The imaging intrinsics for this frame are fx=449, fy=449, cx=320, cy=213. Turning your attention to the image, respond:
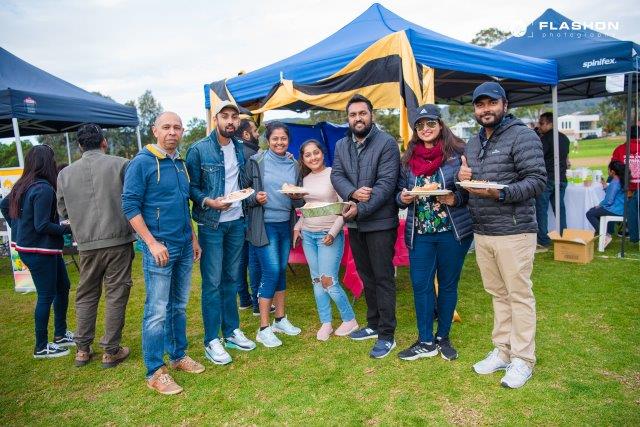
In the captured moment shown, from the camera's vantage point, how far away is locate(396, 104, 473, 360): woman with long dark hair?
308 centimetres

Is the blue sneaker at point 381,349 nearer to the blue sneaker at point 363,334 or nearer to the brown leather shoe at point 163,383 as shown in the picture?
the blue sneaker at point 363,334

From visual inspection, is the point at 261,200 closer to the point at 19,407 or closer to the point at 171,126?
the point at 171,126

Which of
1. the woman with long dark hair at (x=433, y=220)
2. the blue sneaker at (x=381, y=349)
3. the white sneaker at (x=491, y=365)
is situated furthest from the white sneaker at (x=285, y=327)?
the white sneaker at (x=491, y=365)

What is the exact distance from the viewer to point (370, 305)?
3.84 m

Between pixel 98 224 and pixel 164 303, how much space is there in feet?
2.77

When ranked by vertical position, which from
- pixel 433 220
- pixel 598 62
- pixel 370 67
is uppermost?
pixel 598 62

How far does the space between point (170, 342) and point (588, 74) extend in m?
6.60

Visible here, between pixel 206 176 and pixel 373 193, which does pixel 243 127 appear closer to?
pixel 206 176

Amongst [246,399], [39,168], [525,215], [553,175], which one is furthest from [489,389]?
[553,175]

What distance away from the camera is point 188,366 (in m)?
3.35

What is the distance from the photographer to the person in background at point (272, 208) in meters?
3.62

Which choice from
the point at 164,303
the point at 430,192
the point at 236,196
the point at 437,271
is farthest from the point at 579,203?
the point at 164,303

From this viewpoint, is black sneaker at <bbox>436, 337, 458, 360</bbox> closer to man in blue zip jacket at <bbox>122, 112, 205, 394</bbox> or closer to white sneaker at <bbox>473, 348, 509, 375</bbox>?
white sneaker at <bbox>473, 348, 509, 375</bbox>

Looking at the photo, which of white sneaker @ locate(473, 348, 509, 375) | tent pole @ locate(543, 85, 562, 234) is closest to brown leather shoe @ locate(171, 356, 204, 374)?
white sneaker @ locate(473, 348, 509, 375)
